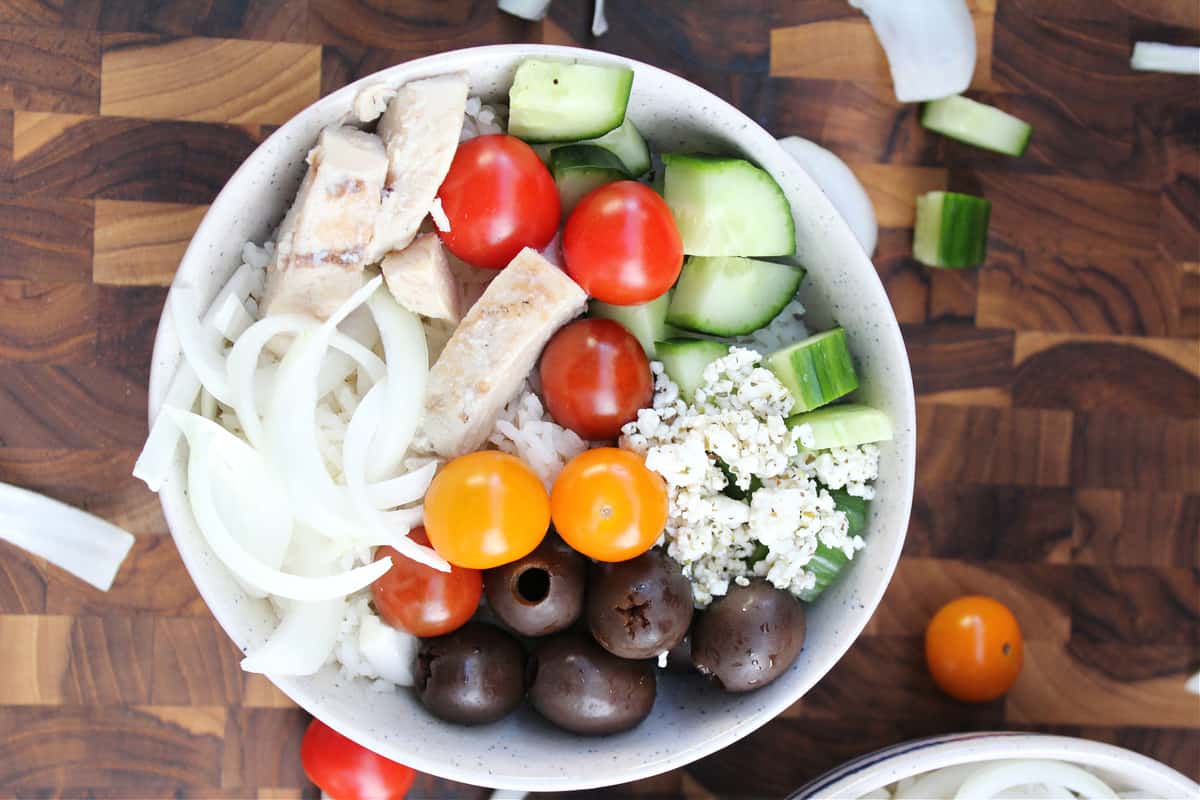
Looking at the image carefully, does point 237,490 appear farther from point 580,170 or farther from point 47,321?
point 580,170

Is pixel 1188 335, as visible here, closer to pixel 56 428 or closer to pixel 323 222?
pixel 323 222

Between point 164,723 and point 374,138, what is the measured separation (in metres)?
1.20

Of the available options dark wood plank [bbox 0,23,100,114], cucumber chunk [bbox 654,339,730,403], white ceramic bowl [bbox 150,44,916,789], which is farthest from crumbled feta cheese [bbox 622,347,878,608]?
dark wood plank [bbox 0,23,100,114]

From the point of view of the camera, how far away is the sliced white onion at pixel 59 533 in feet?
6.53

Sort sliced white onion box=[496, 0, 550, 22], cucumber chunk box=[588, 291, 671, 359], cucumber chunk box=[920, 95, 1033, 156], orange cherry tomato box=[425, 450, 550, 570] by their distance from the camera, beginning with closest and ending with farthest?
orange cherry tomato box=[425, 450, 550, 570] → cucumber chunk box=[588, 291, 671, 359] → sliced white onion box=[496, 0, 550, 22] → cucumber chunk box=[920, 95, 1033, 156]

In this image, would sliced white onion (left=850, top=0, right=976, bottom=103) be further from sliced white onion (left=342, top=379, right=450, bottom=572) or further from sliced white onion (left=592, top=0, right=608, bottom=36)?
sliced white onion (left=342, top=379, right=450, bottom=572)

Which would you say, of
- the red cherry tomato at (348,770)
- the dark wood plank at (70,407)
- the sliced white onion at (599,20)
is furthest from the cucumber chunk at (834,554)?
the dark wood plank at (70,407)

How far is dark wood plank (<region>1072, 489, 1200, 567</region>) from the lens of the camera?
7.22 ft

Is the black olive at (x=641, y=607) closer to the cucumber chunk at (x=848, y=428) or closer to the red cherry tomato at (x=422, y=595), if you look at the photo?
the red cherry tomato at (x=422, y=595)

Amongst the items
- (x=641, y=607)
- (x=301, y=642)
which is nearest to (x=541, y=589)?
(x=641, y=607)

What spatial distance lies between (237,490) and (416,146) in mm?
638

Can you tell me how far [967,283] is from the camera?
2145 mm

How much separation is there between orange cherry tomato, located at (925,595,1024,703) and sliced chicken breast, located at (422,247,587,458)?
100 cm

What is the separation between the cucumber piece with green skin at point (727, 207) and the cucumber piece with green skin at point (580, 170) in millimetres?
104
